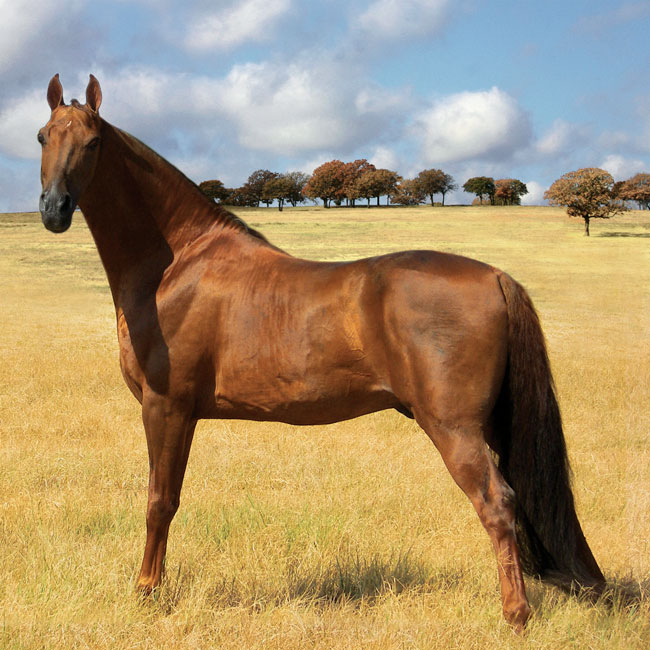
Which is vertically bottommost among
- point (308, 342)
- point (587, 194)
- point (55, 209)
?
point (308, 342)

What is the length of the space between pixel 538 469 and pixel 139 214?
2765 millimetres

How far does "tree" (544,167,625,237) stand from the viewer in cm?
5175

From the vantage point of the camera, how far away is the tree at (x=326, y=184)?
105562mm

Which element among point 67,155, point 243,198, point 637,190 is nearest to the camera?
point 67,155

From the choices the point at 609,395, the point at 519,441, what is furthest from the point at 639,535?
the point at 609,395

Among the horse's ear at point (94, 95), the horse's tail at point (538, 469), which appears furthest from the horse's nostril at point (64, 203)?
the horse's tail at point (538, 469)

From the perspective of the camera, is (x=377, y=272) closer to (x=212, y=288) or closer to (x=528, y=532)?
(x=212, y=288)

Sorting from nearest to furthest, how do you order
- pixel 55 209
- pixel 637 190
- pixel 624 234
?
pixel 55 209, pixel 624 234, pixel 637 190

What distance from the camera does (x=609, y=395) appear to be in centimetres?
961

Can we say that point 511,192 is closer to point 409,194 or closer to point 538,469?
point 409,194

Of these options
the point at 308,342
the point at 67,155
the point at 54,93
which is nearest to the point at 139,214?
the point at 67,155

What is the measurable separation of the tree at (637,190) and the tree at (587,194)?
4.32 feet

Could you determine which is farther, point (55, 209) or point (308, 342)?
point (308, 342)

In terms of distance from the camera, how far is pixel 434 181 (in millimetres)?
111500
